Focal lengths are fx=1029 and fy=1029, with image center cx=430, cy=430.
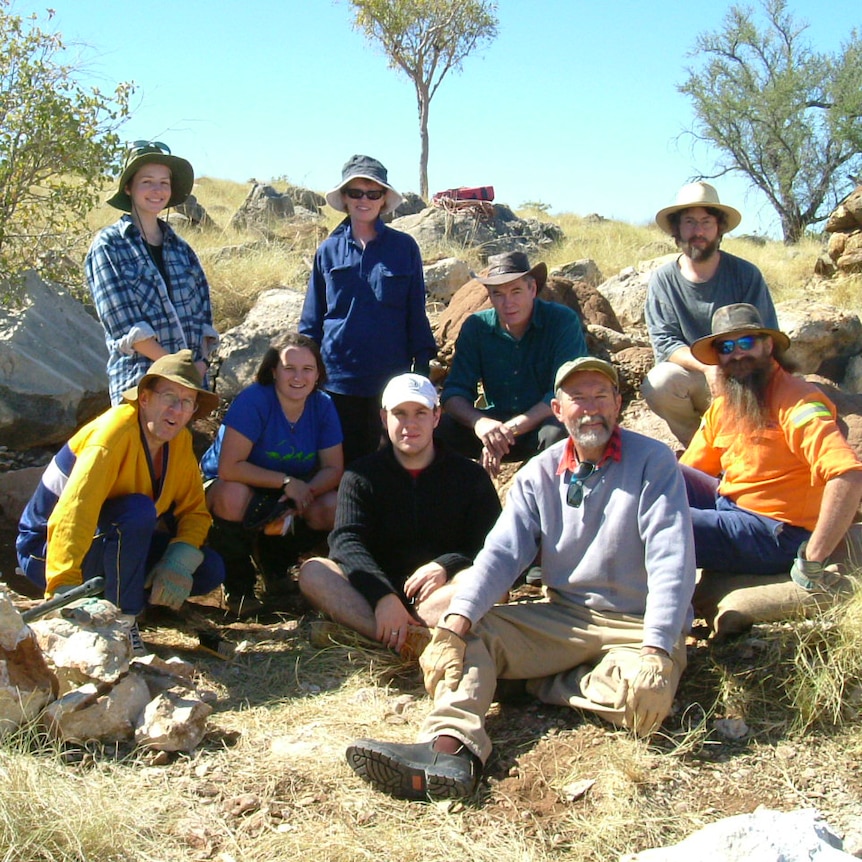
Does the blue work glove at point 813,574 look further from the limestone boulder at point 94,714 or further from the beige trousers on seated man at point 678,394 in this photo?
the limestone boulder at point 94,714

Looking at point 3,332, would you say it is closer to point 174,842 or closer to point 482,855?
point 174,842

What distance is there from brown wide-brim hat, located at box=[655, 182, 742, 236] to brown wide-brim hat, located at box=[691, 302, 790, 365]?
45.5 inches

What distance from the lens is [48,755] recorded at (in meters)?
3.66

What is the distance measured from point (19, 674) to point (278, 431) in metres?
1.97

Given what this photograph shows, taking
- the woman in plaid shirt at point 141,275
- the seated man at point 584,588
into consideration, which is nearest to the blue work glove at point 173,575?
the woman in plaid shirt at point 141,275

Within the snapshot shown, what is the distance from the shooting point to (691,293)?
18.9 feet

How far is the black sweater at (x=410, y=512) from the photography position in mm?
4625

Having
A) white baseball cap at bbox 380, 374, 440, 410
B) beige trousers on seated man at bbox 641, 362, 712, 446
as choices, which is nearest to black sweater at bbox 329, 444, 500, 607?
white baseball cap at bbox 380, 374, 440, 410

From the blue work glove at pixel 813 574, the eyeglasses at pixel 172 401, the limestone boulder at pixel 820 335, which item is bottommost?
the blue work glove at pixel 813 574

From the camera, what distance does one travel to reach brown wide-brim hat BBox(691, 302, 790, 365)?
4508mm

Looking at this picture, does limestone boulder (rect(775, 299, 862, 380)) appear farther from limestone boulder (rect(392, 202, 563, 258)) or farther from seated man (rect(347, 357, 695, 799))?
limestone boulder (rect(392, 202, 563, 258))

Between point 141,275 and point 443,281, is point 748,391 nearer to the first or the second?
point 141,275

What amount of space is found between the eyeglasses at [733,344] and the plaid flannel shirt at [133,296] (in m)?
2.69

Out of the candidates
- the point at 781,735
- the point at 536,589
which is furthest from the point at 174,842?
the point at 536,589
